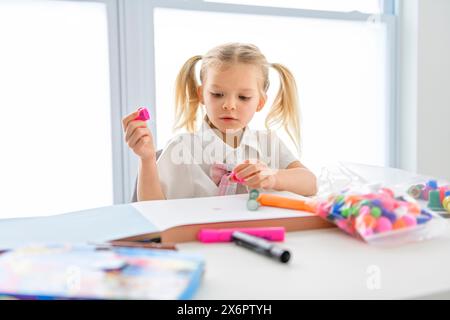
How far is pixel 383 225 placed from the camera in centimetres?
52

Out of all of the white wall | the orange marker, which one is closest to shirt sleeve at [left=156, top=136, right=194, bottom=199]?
the orange marker

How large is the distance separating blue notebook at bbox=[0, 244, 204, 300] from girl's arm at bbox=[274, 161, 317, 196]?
0.47 metres

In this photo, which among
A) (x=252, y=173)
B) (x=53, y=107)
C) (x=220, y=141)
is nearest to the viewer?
(x=252, y=173)

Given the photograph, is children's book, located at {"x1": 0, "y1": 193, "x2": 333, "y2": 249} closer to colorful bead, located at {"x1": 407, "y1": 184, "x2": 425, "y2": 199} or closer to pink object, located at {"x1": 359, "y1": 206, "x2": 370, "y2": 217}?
pink object, located at {"x1": 359, "y1": 206, "x2": 370, "y2": 217}

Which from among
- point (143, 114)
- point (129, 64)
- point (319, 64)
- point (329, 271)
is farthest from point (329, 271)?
point (319, 64)

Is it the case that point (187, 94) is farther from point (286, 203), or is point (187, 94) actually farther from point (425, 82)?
point (425, 82)

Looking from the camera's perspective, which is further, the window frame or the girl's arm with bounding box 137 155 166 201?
the window frame

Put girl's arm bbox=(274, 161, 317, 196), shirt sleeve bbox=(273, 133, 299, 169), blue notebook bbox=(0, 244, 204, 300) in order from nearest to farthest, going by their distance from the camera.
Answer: blue notebook bbox=(0, 244, 204, 300) → girl's arm bbox=(274, 161, 317, 196) → shirt sleeve bbox=(273, 133, 299, 169)

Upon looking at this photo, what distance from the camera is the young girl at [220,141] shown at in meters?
0.93

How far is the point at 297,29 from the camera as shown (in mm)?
1726

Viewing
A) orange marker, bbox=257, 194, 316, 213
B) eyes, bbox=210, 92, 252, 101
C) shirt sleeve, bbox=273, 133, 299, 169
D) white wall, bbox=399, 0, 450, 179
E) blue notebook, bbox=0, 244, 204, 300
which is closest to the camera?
blue notebook, bbox=0, 244, 204, 300

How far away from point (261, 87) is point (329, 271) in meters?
0.68

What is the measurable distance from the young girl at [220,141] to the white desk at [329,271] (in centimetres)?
36

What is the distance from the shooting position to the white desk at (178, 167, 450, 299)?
386 mm
